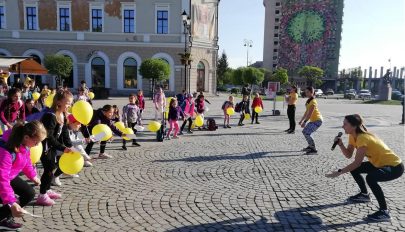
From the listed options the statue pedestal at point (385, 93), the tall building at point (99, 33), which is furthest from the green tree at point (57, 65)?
the statue pedestal at point (385, 93)

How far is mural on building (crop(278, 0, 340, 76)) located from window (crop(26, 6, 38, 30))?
79.0 metres

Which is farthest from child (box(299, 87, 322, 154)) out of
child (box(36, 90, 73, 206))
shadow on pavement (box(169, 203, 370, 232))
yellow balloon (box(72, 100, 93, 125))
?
child (box(36, 90, 73, 206))

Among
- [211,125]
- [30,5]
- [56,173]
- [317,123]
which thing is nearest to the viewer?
[56,173]

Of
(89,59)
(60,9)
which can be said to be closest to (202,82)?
(89,59)

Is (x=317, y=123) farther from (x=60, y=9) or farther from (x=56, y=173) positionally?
(x=60, y=9)

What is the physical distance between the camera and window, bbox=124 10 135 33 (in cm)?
3331

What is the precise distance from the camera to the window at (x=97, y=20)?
Result: 33.2 m

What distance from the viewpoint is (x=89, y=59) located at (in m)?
33.5

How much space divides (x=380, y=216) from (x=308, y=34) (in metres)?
102

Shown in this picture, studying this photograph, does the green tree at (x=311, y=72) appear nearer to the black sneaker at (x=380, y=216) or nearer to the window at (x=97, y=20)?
the window at (x=97, y=20)

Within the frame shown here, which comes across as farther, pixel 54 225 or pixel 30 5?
pixel 30 5

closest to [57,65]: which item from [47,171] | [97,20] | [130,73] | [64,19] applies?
[64,19]

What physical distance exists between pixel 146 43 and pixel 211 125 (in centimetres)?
2231

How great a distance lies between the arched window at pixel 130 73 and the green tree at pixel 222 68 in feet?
143
